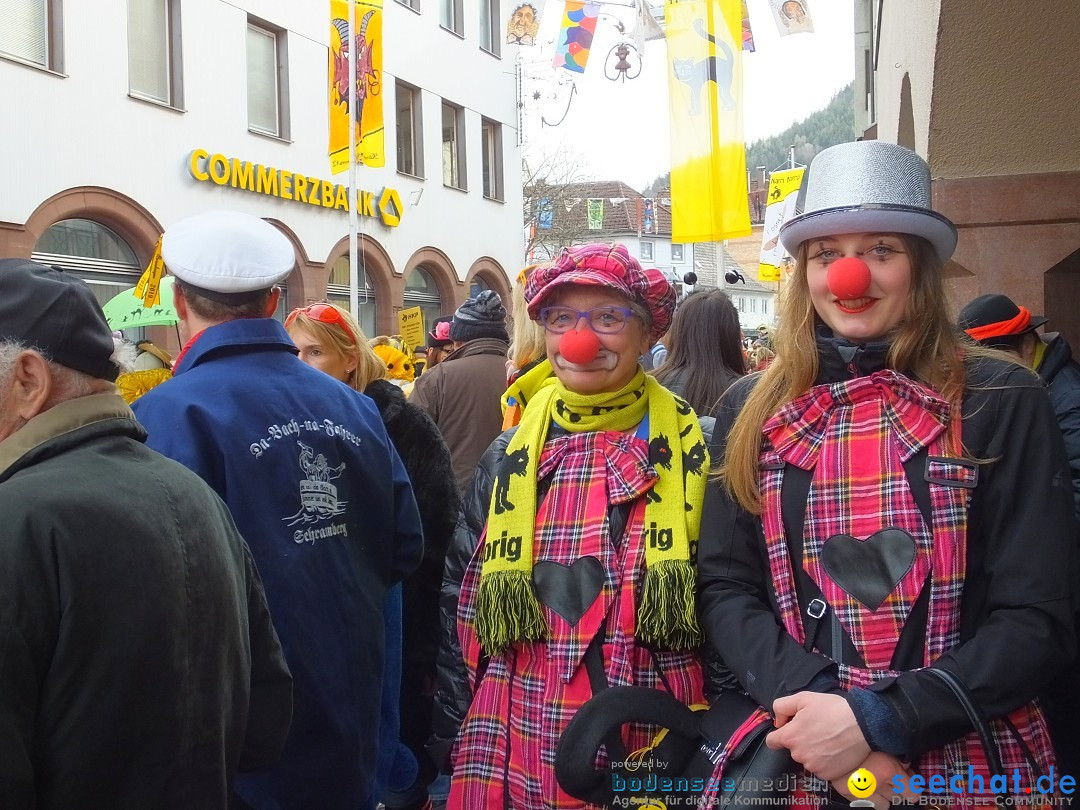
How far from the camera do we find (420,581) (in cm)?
375

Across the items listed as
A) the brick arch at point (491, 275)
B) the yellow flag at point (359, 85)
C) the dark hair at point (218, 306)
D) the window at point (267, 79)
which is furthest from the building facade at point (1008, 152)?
the brick arch at point (491, 275)

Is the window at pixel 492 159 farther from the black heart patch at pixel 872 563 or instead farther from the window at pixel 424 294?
the black heart patch at pixel 872 563

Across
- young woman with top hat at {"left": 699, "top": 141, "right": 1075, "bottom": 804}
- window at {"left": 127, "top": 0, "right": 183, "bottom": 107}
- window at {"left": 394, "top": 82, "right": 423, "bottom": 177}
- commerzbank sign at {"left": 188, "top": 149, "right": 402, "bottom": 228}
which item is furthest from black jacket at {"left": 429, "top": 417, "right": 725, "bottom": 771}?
window at {"left": 394, "top": 82, "right": 423, "bottom": 177}

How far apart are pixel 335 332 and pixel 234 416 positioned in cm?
173

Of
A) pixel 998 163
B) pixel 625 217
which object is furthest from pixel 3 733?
pixel 625 217

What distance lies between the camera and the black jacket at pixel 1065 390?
3.08m

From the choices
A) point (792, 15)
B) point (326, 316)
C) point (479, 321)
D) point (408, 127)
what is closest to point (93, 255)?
point (408, 127)

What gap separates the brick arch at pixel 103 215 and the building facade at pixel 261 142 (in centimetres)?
2

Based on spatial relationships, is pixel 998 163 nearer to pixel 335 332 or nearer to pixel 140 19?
pixel 335 332

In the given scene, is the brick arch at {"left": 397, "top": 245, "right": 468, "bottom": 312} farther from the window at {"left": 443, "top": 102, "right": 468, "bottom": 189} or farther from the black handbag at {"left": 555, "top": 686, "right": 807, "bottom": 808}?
the black handbag at {"left": 555, "top": 686, "right": 807, "bottom": 808}

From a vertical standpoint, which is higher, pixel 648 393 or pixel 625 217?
pixel 625 217

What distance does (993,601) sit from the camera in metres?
1.86

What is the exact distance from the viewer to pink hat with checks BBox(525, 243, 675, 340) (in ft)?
8.26

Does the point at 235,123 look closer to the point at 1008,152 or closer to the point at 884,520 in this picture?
the point at 1008,152
